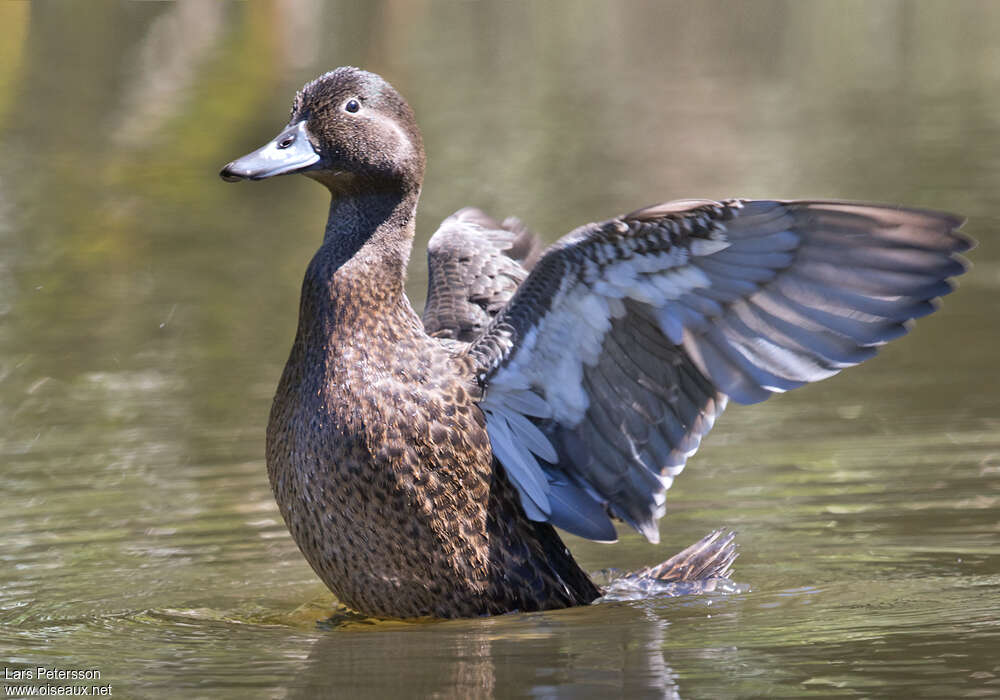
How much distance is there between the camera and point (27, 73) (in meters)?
22.6

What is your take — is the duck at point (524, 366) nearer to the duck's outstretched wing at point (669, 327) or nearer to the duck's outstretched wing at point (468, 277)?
the duck's outstretched wing at point (669, 327)

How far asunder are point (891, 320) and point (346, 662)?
2.15 metres

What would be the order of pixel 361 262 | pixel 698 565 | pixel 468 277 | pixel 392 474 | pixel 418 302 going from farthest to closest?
pixel 418 302
pixel 468 277
pixel 698 565
pixel 361 262
pixel 392 474

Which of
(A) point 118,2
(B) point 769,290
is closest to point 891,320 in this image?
(B) point 769,290

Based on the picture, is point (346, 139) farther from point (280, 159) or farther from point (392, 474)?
point (392, 474)

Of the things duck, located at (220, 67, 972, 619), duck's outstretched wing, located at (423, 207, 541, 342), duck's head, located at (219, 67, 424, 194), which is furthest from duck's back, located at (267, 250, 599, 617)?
duck's outstretched wing, located at (423, 207, 541, 342)

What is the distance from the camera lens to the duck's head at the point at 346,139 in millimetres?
6215

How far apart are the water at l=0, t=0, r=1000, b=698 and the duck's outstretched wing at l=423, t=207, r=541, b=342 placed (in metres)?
1.16

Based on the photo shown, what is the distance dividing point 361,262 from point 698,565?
178cm

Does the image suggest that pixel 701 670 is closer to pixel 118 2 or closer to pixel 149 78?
pixel 149 78

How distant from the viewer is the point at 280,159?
6.18 metres

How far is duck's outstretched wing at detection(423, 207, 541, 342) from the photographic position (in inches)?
293

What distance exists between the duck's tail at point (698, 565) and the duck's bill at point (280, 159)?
6.82ft

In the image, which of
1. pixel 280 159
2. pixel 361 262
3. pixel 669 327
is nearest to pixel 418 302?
pixel 361 262
